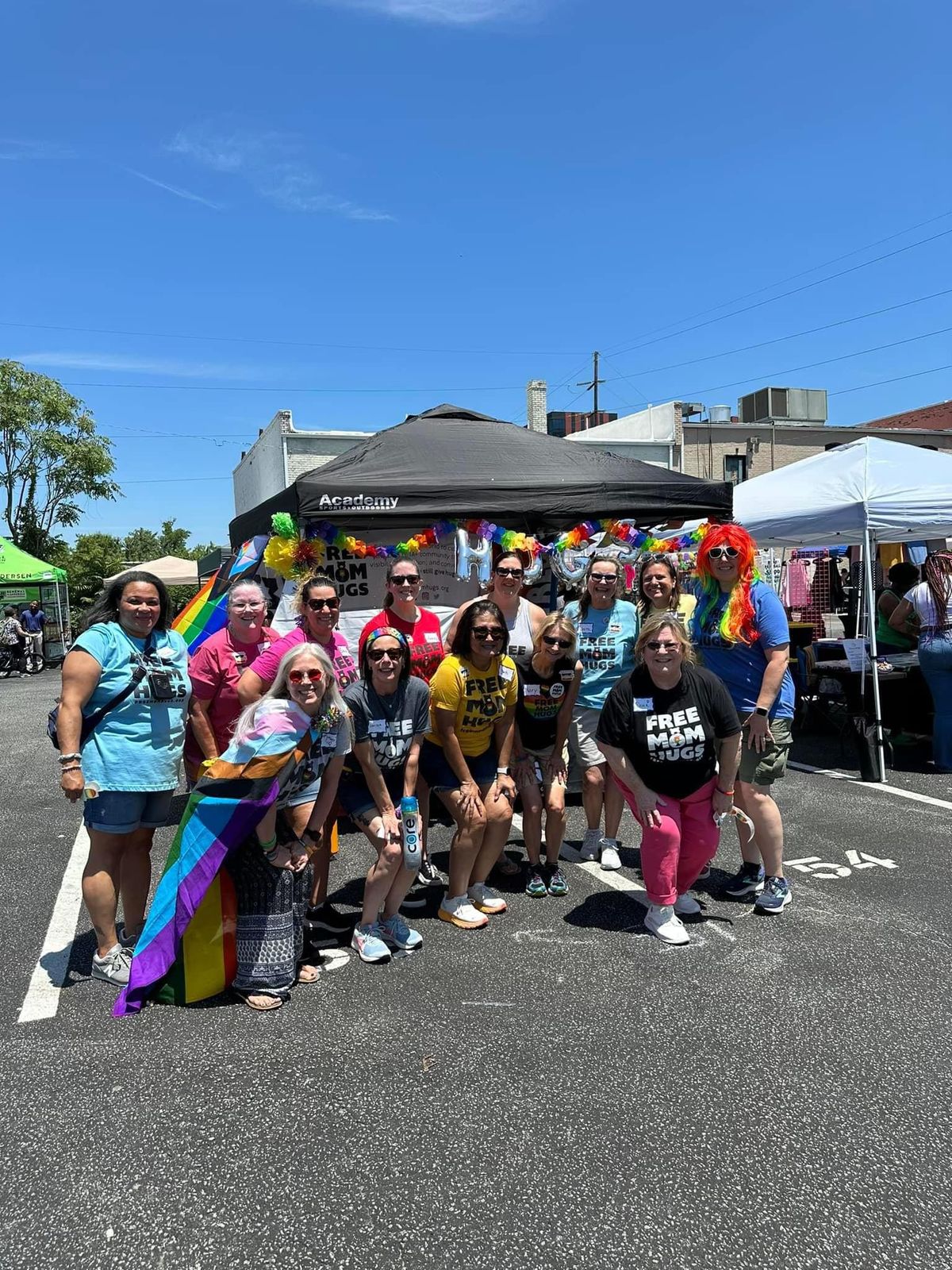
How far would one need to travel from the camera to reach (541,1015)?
304 cm

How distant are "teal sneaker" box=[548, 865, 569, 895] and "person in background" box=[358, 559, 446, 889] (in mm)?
641

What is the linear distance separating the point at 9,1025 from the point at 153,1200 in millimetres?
1272

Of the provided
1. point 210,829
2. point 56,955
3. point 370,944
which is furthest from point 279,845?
point 56,955

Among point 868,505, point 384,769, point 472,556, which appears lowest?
point 384,769

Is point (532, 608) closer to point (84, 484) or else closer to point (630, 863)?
point (630, 863)

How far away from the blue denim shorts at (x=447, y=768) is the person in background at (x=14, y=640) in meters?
17.7

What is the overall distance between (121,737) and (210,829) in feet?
1.80

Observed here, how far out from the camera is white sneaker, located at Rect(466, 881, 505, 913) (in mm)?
4004

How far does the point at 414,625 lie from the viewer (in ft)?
15.4

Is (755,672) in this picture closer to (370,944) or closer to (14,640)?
(370,944)

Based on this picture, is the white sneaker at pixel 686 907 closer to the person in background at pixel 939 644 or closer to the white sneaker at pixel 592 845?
the white sneaker at pixel 592 845

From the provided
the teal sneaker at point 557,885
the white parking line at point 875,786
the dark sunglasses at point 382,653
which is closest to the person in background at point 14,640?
the white parking line at point 875,786

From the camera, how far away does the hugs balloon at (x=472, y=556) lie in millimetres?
6000

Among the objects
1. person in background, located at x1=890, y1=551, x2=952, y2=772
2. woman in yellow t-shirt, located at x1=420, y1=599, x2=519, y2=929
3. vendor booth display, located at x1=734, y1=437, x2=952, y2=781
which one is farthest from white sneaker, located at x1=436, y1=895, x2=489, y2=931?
person in background, located at x1=890, y1=551, x2=952, y2=772
